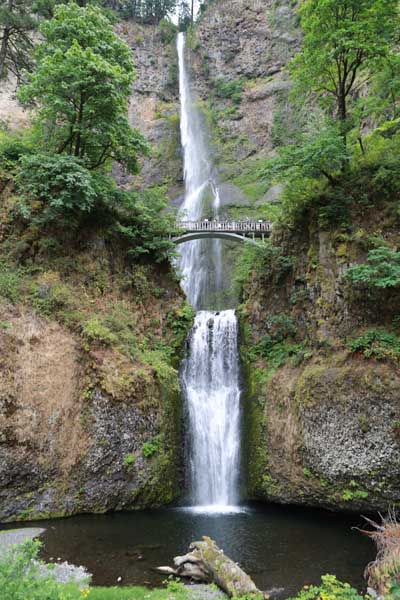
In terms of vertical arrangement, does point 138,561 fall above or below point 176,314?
below

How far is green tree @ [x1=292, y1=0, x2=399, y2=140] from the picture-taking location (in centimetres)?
1323

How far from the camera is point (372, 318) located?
38.8 ft

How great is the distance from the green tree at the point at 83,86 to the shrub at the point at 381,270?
973 cm

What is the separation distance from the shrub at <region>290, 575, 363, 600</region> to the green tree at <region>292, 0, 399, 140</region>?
508 inches

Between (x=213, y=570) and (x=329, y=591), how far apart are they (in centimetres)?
194

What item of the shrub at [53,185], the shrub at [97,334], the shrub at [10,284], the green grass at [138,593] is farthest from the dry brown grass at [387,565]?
the shrub at [53,185]

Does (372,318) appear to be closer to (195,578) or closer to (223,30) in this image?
(195,578)

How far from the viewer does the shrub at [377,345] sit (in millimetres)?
10883

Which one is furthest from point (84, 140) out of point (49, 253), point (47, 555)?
point (47, 555)

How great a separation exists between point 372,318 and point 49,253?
10.8 m

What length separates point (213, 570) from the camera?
280 inches

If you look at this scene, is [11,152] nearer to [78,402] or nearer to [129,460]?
[78,402]

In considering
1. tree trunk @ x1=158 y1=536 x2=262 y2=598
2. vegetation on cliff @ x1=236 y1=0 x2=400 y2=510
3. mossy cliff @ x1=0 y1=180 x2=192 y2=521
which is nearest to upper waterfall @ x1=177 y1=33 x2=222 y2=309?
vegetation on cliff @ x1=236 y1=0 x2=400 y2=510

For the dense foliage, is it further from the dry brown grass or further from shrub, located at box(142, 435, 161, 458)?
the dry brown grass
